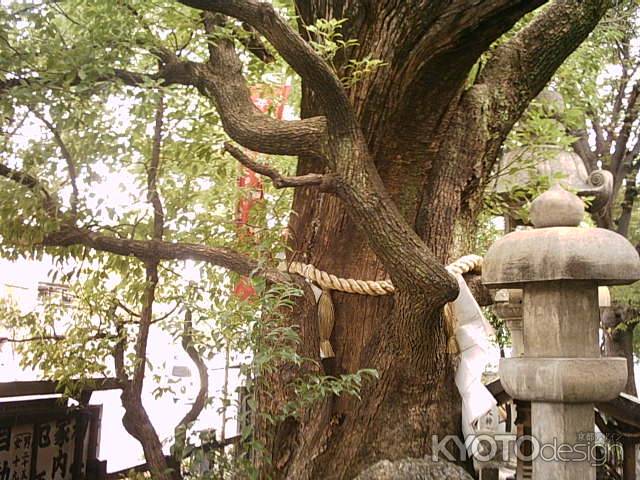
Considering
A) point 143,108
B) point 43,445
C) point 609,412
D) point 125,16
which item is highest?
point 125,16

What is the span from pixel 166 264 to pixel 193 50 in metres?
1.50

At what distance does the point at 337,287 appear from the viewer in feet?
10.7

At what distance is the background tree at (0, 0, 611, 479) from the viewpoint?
2.73 m

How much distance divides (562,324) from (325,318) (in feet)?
4.35

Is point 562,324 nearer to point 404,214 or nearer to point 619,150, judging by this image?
point 404,214

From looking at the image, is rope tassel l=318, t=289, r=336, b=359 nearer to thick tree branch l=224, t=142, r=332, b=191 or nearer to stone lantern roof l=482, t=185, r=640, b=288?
thick tree branch l=224, t=142, r=332, b=191

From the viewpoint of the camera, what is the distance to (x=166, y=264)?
169 inches

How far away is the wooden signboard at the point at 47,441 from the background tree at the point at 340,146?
1.03 metres

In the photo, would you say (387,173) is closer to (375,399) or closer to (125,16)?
(375,399)

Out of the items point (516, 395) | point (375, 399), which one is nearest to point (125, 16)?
point (375, 399)

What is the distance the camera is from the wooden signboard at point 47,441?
372cm

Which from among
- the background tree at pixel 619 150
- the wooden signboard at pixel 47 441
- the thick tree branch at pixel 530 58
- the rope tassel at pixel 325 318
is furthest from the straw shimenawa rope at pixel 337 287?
the background tree at pixel 619 150

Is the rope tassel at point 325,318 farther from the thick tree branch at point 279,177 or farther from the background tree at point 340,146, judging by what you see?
the thick tree branch at point 279,177

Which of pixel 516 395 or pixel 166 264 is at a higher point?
pixel 166 264
